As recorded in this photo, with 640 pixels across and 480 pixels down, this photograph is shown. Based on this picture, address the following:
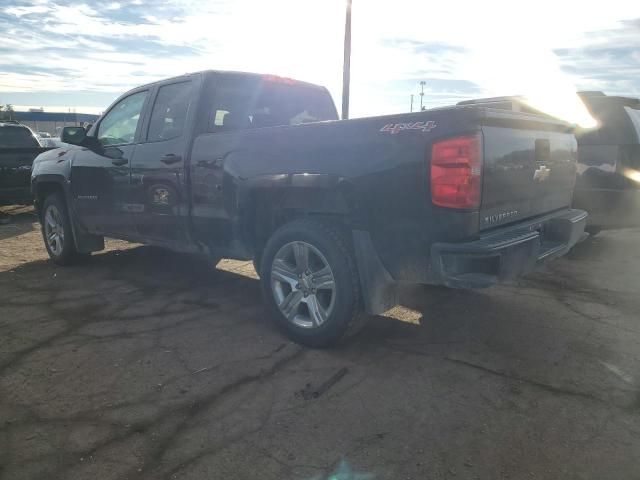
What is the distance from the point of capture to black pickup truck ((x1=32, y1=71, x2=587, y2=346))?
9.87 ft

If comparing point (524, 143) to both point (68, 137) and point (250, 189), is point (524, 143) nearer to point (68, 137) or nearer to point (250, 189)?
point (250, 189)

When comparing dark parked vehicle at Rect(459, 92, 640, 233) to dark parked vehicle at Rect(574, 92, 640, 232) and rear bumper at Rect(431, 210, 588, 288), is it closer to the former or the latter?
dark parked vehicle at Rect(574, 92, 640, 232)

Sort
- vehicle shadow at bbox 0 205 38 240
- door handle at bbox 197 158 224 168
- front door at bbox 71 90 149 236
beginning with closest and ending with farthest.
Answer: door handle at bbox 197 158 224 168
front door at bbox 71 90 149 236
vehicle shadow at bbox 0 205 38 240

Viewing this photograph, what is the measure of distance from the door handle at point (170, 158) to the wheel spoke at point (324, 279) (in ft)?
5.58

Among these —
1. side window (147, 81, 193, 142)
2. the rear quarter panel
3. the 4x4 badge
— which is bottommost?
the rear quarter panel

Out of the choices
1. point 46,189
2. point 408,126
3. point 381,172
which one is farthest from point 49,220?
point 408,126

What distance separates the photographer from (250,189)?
3918mm

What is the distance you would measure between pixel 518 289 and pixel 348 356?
95.2 inches

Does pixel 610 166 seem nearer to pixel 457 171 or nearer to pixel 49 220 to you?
pixel 457 171

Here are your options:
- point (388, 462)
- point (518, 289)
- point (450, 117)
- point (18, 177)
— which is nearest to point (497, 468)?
point (388, 462)

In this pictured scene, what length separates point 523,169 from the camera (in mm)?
3438

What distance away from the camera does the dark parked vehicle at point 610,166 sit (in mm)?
5637

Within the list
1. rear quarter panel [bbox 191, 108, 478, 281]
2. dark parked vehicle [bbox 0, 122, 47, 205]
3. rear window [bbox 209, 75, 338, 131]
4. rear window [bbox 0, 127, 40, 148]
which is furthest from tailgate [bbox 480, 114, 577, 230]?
rear window [bbox 0, 127, 40, 148]

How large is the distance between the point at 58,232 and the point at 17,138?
6.00 m
